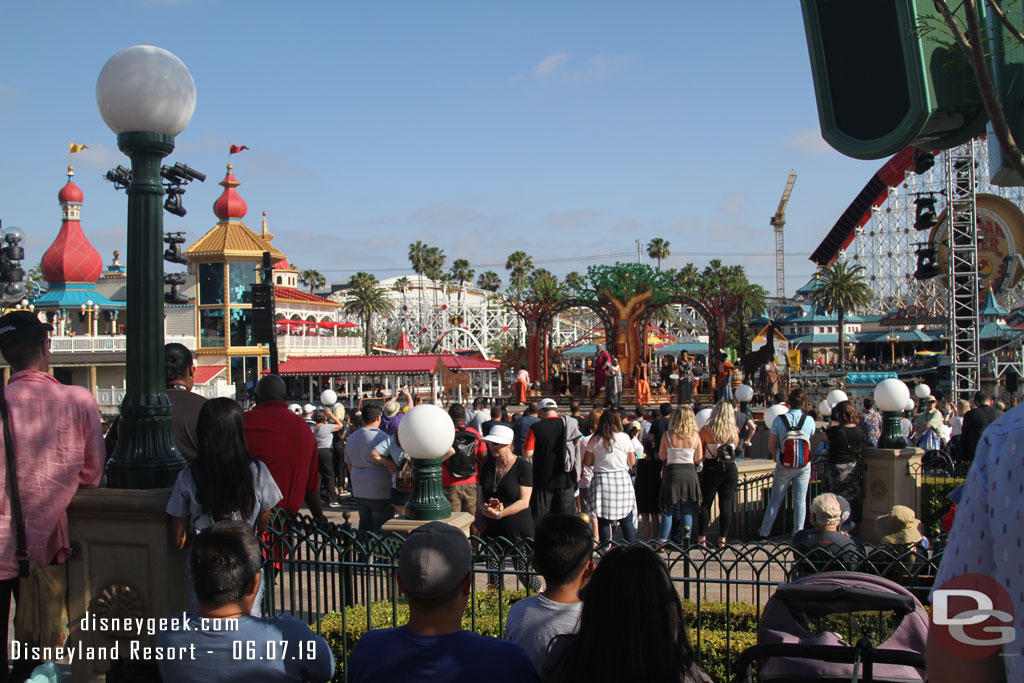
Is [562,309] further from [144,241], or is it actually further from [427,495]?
[144,241]

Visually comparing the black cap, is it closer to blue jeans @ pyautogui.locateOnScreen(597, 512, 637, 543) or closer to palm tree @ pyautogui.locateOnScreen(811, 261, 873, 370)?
blue jeans @ pyautogui.locateOnScreen(597, 512, 637, 543)

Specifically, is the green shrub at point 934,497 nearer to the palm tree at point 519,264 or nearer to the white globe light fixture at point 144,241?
the white globe light fixture at point 144,241

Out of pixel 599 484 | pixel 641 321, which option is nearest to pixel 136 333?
pixel 599 484

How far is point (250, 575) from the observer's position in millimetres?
3031

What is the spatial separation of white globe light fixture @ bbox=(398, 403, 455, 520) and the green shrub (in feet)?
23.2

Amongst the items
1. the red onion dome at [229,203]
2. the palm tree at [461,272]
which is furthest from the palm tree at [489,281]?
the red onion dome at [229,203]

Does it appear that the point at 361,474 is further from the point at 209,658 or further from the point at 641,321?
the point at 641,321

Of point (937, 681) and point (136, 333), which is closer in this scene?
point (937, 681)

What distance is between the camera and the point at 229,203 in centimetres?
4091

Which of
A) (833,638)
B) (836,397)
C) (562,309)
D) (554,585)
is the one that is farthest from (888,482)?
(562,309)

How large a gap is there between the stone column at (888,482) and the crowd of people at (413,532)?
9.12ft

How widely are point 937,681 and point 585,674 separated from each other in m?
1.14

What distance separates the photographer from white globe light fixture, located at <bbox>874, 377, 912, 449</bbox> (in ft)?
30.7

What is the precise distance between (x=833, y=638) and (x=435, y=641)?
1405 millimetres
